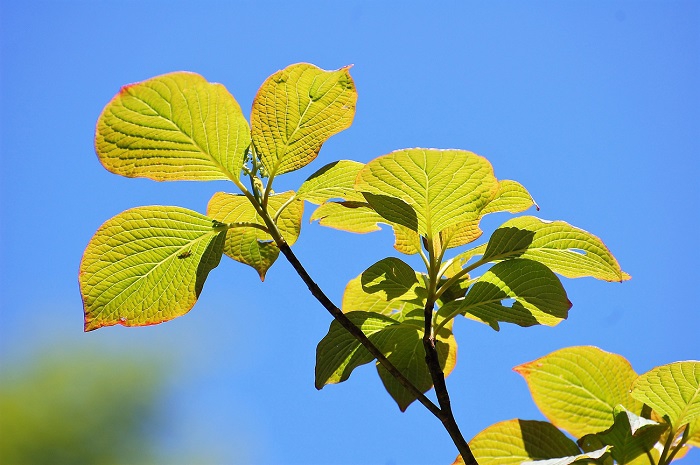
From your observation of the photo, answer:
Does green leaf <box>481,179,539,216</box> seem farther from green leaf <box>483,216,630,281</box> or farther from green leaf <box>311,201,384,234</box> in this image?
green leaf <box>311,201,384,234</box>

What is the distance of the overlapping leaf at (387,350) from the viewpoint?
2.12 feet

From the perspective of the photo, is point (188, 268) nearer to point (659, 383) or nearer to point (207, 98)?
point (207, 98)

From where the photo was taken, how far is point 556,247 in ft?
2.14

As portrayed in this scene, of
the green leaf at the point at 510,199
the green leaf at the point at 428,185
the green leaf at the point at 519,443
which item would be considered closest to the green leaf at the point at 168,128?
the green leaf at the point at 428,185

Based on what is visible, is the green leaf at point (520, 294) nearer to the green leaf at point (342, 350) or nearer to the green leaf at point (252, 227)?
the green leaf at point (342, 350)

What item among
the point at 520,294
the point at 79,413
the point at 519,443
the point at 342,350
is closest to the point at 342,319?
the point at 342,350

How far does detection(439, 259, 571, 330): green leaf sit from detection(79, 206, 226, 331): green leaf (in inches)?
10.7

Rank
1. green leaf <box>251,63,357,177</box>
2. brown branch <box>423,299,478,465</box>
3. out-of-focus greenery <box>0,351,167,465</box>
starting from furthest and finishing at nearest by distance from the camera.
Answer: out-of-focus greenery <box>0,351,167,465</box>, green leaf <box>251,63,357,177</box>, brown branch <box>423,299,478,465</box>

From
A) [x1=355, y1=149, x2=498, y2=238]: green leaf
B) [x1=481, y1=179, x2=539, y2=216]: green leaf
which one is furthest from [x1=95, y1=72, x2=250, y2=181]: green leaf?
[x1=481, y1=179, x2=539, y2=216]: green leaf

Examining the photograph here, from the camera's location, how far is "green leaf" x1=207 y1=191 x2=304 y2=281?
717 mm

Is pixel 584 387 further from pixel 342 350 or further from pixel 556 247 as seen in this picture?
pixel 342 350

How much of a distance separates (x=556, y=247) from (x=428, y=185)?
0.15 metres

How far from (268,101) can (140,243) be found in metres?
0.20

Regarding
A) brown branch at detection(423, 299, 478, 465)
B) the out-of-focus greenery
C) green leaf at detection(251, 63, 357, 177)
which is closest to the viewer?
brown branch at detection(423, 299, 478, 465)
